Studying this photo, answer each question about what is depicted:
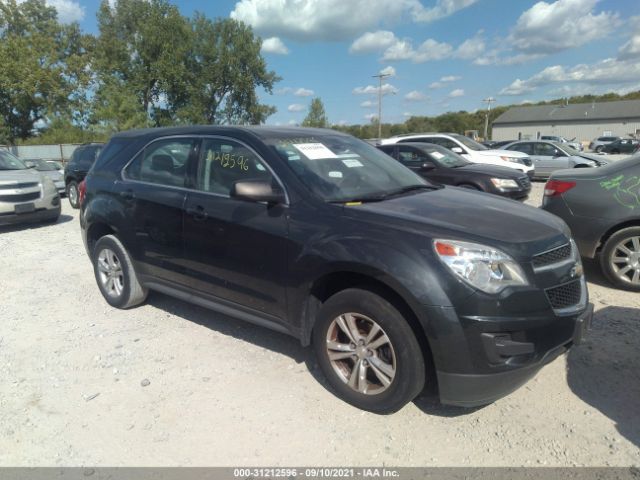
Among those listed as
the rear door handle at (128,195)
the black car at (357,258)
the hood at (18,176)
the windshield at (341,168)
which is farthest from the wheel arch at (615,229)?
the hood at (18,176)

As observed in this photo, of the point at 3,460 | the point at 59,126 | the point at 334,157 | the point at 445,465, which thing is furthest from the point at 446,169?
the point at 59,126

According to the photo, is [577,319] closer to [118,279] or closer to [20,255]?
[118,279]

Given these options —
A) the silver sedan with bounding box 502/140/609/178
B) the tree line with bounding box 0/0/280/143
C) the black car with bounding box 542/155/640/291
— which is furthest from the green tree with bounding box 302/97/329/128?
the black car with bounding box 542/155/640/291

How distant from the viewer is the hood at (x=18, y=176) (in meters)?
8.95

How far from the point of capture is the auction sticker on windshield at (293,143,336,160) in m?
3.59

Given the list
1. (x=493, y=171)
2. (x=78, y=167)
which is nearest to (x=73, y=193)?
(x=78, y=167)

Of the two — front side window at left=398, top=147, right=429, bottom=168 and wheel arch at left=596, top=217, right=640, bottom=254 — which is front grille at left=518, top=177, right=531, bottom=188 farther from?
wheel arch at left=596, top=217, right=640, bottom=254

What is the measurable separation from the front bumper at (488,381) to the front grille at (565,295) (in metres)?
Result: 0.12

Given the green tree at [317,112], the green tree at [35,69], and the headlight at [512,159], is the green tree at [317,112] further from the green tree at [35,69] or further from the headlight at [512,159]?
the headlight at [512,159]

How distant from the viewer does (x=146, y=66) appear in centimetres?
4419

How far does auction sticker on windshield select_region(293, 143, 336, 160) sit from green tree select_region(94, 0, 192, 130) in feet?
137

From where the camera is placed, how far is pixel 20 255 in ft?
24.1

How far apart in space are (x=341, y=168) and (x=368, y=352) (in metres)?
1.46

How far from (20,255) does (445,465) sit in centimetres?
728
